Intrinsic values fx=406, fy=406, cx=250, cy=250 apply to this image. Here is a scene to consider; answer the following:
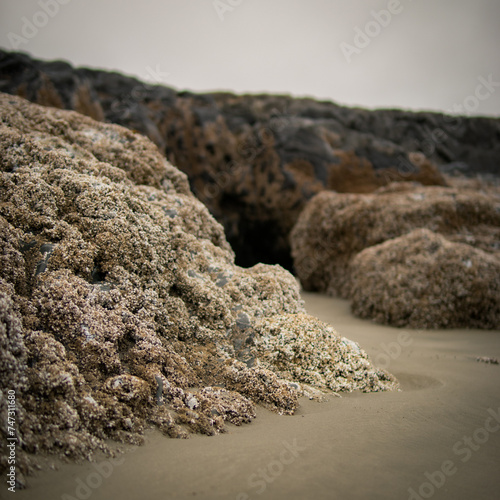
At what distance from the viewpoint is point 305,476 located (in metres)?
2.76

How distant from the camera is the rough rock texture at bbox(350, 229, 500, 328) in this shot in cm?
800

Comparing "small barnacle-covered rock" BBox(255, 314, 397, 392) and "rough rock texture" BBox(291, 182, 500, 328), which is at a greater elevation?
"rough rock texture" BBox(291, 182, 500, 328)

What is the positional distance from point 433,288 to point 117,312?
6.58 metres

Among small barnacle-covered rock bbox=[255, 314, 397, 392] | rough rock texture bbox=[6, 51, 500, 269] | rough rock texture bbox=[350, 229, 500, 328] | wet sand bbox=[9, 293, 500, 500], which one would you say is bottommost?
wet sand bbox=[9, 293, 500, 500]

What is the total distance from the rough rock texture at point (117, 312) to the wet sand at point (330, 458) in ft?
0.73

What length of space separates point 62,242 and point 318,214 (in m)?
9.66

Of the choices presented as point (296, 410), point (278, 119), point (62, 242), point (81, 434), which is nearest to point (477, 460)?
point (296, 410)

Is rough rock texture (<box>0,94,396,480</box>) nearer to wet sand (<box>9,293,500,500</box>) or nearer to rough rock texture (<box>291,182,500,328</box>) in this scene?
wet sand (<box>9,293,500,500</box>)

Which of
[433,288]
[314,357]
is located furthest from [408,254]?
[314,357]

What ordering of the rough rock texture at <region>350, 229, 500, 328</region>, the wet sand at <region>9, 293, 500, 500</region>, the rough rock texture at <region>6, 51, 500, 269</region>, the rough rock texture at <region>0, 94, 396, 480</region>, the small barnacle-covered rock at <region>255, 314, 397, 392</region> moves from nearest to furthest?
1. the wet sand at <region>9, 293, 500, 500</region>
2. the rough rock texture at <region>0, 94, 396, 480</region>
3. the small barnacle-covered rock at <region>255, 314, 397, 392</region>
4. the rough rock texture at <region>350, 229, 500, 328</region>
5. the rough rock texture at <region>6, 51, 500, 269</region>

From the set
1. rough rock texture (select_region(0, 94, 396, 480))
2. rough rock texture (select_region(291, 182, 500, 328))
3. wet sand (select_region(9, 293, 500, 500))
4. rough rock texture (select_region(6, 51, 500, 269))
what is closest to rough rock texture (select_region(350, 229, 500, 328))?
rough rock texture (select_region(291, 182, 500, 328))

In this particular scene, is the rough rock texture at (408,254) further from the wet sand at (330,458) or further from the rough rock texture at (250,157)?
the wet sand at (330,458)

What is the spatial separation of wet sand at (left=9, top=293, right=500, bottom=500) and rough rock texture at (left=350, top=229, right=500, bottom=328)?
3459 mm

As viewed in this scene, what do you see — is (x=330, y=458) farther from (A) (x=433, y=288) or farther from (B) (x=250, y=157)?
(B) (x=250, y=157)
